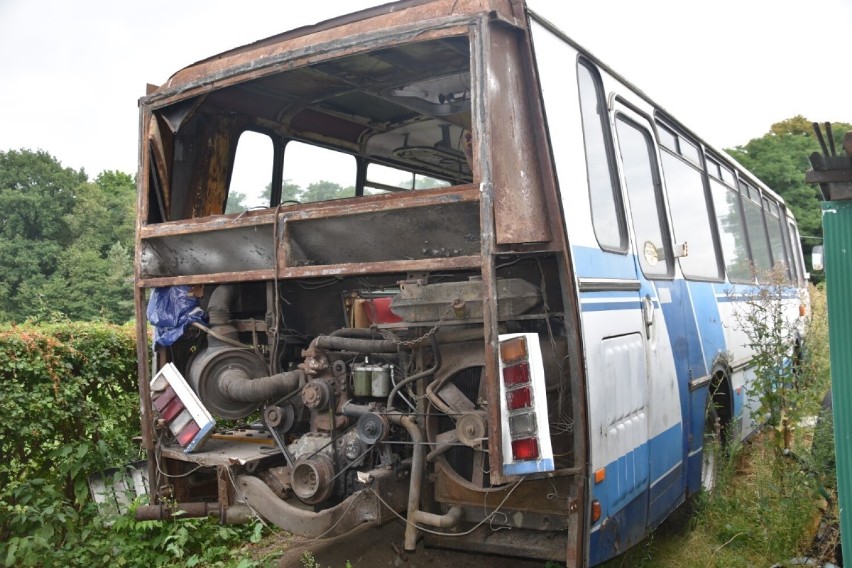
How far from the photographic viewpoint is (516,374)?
3342 mm

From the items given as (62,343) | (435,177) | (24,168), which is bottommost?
(62,343)

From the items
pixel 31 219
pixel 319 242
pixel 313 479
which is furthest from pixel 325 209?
pixel 31 219

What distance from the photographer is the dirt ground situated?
4.93m

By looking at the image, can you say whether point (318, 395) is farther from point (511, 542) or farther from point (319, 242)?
point (511, 542)

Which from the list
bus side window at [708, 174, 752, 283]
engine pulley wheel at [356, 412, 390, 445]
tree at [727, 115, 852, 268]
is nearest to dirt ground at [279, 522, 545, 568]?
engine pulley wheel at [356, 412, 390, 445]

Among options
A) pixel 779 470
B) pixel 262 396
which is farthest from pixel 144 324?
pixel 779 470

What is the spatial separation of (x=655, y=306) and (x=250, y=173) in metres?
2.87

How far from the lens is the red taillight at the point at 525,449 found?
330 cm

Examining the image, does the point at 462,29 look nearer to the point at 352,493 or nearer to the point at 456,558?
the point at 352,493

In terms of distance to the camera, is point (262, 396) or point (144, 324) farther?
point (144, 324)

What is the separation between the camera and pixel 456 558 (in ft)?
16.6

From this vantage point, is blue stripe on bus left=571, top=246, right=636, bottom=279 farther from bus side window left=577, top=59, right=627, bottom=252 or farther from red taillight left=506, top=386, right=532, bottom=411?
red taillight left=506, top=386, right=532, bottom=411

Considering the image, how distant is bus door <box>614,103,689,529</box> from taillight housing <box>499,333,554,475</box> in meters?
1.30

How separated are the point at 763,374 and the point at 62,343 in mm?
5025
